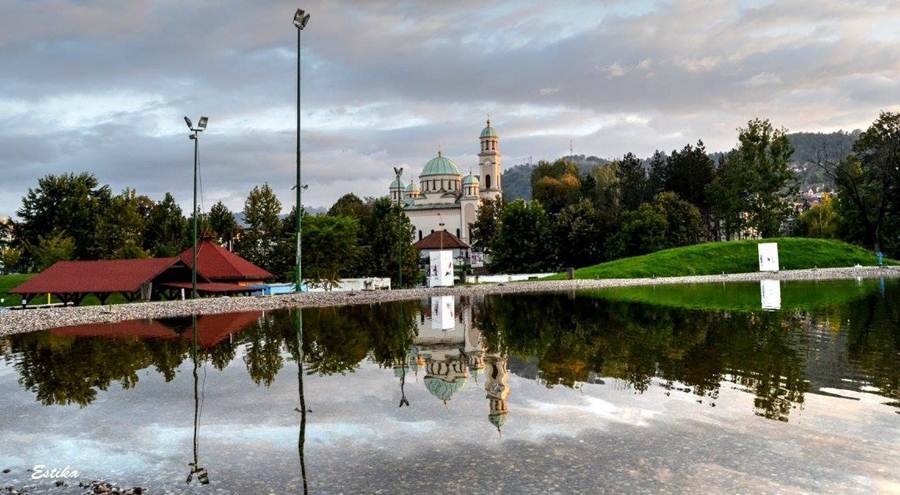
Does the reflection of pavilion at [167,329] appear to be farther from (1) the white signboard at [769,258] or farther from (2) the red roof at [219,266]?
(1) the white signboard at [769,258]

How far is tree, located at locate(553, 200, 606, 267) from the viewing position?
83.2 metres

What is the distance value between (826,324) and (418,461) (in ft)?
62.9

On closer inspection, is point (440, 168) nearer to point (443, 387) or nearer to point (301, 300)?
point (301, 300)

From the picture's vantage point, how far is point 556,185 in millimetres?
131750

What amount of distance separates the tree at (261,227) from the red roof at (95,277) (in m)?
19.5

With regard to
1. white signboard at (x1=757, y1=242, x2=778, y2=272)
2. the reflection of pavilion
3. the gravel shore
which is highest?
white signboard at (x1=757, y1=242, x2=778, y2=272)

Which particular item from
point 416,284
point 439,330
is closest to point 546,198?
point 416,284

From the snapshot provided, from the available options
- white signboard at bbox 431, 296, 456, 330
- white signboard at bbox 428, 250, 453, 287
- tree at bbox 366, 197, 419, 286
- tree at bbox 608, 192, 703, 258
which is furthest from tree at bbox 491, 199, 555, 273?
white signboard at bbox 431, 296, 456, 330

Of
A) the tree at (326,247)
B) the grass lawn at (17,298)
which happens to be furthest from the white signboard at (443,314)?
the grass lawn at (17,298)

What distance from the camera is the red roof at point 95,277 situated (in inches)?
1602

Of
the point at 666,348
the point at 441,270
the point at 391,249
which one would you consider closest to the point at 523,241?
the point at 391,249

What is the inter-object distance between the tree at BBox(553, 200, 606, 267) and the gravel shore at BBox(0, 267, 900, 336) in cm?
1908

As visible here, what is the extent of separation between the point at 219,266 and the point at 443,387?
37.4m

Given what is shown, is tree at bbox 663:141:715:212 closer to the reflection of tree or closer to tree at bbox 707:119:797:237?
tree at bbox 707:119:797:237
